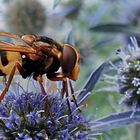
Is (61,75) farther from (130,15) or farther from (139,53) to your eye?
(130,15)

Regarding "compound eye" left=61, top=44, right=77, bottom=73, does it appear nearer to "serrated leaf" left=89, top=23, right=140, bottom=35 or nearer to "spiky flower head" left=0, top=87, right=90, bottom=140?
"spiky flower head" left=0, top=87, right=90, bottom=140

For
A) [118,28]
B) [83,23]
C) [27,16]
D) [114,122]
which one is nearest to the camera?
[114,122]

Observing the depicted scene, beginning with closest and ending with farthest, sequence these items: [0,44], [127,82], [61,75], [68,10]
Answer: [0,44] < [61,75] < [127,82] < [68,10]

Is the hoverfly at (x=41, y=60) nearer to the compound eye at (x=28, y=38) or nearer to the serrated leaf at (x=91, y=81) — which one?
the compound eye at (x=28, y=38)

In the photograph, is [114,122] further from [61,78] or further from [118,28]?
[118,28]

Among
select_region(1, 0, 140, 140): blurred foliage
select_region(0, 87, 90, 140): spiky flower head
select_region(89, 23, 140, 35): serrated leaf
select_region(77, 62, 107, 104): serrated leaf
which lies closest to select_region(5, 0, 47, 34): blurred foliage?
select_region(1, 0, 140, 140): blurred foliage

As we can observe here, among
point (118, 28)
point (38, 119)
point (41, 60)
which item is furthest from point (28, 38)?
point (118, 28)

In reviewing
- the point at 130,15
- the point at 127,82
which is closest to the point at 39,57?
the point at 127,82
